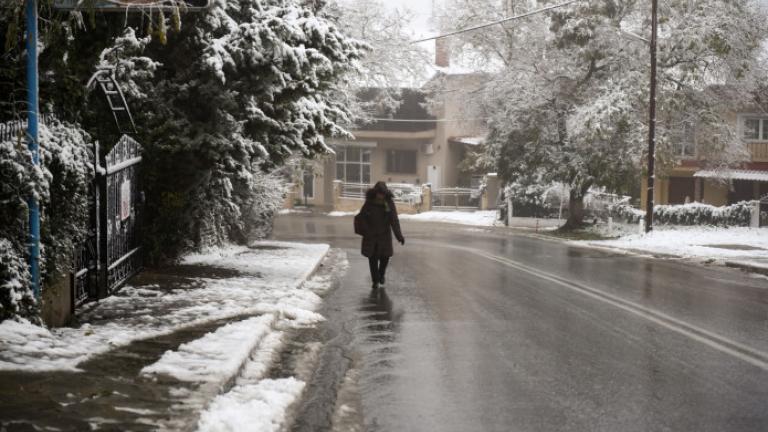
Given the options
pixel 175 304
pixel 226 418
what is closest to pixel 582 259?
pixel 175 304

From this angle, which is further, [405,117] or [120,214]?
[405,117]

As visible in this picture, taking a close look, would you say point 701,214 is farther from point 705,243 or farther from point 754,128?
point 754,128

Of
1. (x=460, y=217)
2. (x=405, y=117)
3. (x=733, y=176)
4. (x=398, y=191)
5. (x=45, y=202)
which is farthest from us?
(x=405, y=117)

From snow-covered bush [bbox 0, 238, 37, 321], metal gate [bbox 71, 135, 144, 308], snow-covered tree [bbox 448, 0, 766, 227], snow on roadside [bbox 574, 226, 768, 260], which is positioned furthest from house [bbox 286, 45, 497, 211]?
snow-covered bush [bbox 0, 238, 37, 321]

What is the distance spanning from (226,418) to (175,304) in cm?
540

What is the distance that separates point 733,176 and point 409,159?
2202 centimetres

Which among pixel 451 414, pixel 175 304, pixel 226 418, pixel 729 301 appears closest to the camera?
pixel 226 418

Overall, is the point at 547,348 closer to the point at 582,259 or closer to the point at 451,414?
the point at 451,414

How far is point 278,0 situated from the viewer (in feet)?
51.2

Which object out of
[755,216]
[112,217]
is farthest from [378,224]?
[755,216]

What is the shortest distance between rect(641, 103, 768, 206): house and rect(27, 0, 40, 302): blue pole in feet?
114

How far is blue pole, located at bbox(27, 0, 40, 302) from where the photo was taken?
318 inches

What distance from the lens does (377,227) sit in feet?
47.9

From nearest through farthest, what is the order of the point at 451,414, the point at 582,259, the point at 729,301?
the point at 451,414, the point at 729,301, the point at 582,259
